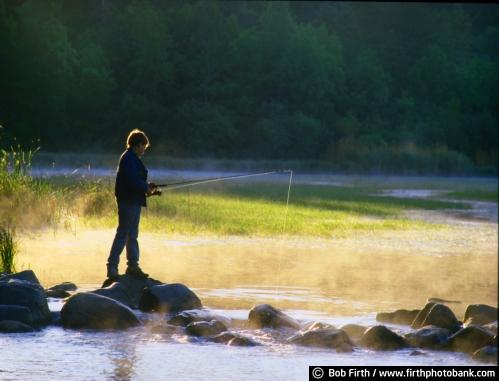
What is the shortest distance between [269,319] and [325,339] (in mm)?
1098

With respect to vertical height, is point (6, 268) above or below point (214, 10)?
below

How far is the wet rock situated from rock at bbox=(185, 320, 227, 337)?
0.22 metres

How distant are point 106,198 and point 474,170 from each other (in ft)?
101

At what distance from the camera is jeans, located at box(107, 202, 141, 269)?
45.9 ft

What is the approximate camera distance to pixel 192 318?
1276cm

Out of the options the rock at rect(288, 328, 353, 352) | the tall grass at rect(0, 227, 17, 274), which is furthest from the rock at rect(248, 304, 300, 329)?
the tall grass at rect(0, 227, 17, 274)

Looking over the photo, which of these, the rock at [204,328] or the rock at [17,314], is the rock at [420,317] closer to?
the rock at [204,328]

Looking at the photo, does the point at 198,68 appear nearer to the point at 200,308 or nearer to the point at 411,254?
the point at 411,254

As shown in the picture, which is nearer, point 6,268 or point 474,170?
point 6,268

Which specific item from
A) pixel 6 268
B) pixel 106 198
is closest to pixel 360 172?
pixel 106 198

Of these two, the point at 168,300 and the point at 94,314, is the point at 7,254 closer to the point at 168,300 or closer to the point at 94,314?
the point at 168,300

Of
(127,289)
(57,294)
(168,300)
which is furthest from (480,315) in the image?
(57,294)

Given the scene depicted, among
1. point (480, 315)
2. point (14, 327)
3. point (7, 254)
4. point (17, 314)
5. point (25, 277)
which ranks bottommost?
point (14, 327)

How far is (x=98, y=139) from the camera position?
57656 mm
